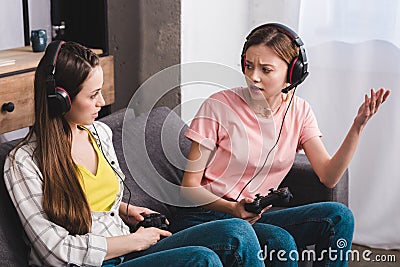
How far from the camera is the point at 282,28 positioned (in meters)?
1.95

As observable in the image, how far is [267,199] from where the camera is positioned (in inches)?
71.7

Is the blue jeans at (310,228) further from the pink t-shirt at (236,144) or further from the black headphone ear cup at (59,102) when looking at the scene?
the black headphone ear cup at (59,102)

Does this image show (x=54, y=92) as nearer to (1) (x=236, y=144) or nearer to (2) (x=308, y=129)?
(1) (x=236, y=144)

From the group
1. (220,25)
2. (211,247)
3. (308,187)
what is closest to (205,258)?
(211,247)

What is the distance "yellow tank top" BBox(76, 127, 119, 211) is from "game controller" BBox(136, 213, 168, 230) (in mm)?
102

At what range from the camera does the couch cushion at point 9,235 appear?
1.60m

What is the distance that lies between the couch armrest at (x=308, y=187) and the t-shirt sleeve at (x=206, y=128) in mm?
337

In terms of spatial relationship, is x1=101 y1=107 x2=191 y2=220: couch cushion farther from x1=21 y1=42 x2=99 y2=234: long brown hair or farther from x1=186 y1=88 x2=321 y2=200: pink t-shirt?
x1=21 y1=42 x2=99 y2=234: long brown hair

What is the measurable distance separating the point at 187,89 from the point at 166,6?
1.10ft

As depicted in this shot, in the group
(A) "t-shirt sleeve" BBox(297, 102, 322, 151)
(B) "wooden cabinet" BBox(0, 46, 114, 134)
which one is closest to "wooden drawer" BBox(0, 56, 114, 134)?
(B) "wooden cabinet" BBox(0, 46, 114, 134)

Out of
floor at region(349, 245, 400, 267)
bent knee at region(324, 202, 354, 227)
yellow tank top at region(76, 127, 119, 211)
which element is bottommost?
floor at region(349, 245, 400, 267)

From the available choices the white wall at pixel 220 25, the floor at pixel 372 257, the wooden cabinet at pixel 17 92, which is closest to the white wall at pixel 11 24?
the wooden cabinet at pixel 17 92

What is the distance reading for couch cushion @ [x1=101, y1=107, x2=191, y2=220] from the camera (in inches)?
83.0

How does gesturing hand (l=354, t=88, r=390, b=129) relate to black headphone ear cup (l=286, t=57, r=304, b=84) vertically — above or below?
below
